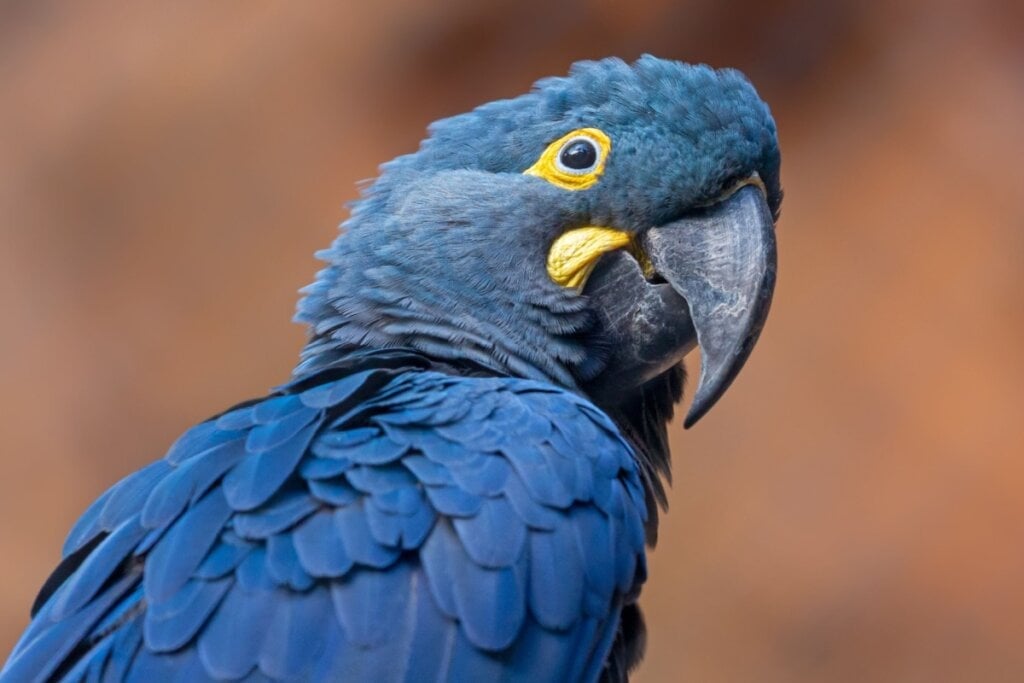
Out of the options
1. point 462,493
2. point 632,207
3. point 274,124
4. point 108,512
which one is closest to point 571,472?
point 462,493

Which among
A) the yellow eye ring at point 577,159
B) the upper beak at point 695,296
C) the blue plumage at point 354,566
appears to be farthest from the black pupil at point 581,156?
the blue plumage at point 354,566

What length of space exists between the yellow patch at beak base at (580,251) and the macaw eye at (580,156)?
9 cm

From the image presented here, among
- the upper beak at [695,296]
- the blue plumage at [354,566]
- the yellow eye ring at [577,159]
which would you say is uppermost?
the yellow eye ring at [577,159]

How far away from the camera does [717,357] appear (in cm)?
165

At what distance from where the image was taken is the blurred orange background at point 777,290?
322cm

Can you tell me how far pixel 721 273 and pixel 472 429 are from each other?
44 cm

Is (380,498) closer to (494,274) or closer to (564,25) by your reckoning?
(494,274)

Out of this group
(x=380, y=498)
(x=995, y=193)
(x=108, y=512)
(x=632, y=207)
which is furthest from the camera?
(x=995, y=193)

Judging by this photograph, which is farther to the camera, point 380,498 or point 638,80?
point 638,80

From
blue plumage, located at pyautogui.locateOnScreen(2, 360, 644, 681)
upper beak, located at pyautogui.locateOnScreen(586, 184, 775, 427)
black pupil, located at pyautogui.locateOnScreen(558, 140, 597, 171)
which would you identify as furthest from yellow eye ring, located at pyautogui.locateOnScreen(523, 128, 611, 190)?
blue plumage, located at pyautogui.locateOnScreen(2, 360, 644, 681)

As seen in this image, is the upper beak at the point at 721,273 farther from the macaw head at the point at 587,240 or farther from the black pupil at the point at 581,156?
the black pupil at the point at 581,156

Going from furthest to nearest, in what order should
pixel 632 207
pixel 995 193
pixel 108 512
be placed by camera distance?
1. pixel 995 193
2. pixel 632 207
3. pixel 108 512

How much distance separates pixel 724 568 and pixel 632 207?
179 cm

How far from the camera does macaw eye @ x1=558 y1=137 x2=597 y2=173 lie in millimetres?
1779
